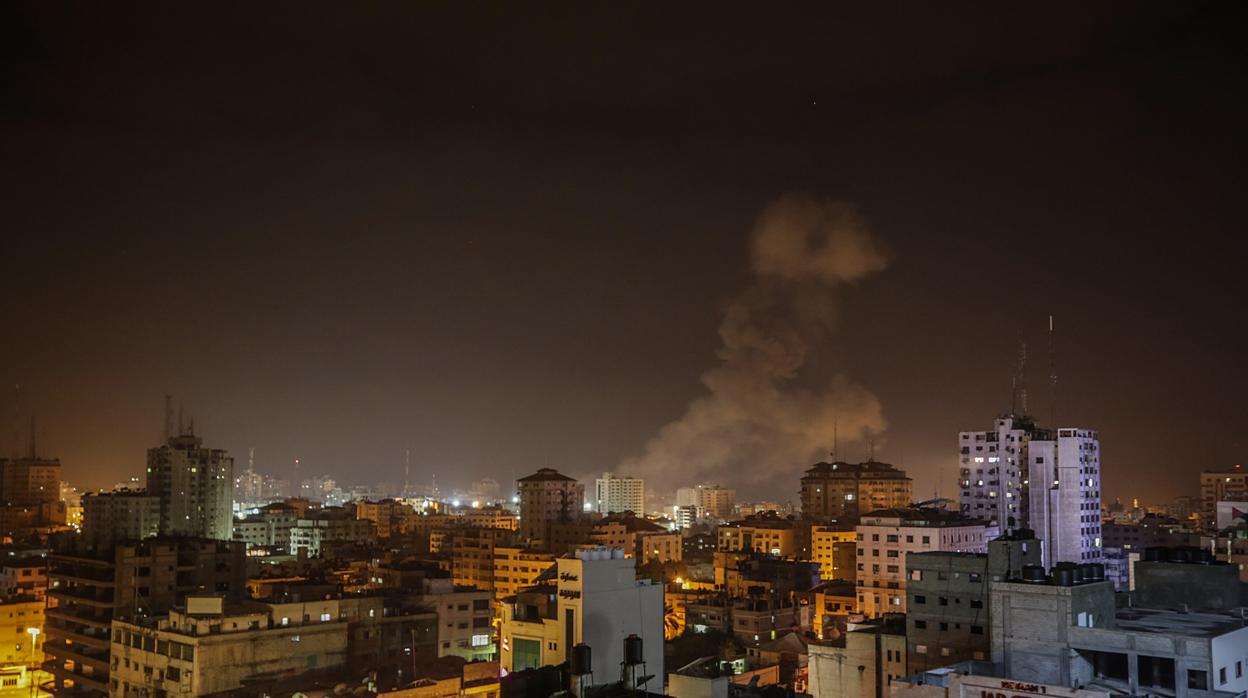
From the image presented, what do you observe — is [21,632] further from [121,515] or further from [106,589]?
[121,515]

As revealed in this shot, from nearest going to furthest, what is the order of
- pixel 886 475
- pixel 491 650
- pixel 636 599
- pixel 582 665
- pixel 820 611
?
pixel 582 665, pixel 636 599, pixel 491 650, pixel 820 611, pixel 886 475

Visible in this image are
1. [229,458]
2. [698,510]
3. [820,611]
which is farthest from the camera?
[698,510]

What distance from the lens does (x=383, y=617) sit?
24.8 metres

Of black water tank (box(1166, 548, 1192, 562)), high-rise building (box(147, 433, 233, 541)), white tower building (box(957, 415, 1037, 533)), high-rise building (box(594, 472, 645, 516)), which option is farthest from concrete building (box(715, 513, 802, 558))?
high-rise building (box(594, 472, 645, 516))

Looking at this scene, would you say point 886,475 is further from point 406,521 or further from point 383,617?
point 383,617

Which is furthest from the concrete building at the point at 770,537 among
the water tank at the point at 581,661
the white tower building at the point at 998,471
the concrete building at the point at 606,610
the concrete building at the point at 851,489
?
the water tank at the point at 581,661

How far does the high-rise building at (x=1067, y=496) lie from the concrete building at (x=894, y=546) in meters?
2.44

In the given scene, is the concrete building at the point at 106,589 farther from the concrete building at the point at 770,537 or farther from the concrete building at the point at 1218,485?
the concrete building at the point at 1218,485

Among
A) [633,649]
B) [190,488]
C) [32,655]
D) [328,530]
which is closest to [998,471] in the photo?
[633,649]

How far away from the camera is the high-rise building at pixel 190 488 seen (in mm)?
54031

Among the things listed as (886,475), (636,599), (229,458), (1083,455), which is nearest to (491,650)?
(636,599)

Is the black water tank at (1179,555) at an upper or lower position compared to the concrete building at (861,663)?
upper

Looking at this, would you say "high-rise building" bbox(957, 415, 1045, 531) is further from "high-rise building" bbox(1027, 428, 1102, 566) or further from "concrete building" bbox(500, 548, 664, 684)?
"concrete building" bbox(500, 548, 664, 684)

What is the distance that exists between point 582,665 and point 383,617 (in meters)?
11.8
